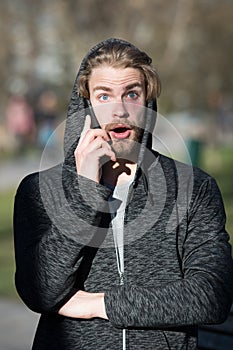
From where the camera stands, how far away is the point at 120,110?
1997 millimetres

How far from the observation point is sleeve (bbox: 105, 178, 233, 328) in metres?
1.96

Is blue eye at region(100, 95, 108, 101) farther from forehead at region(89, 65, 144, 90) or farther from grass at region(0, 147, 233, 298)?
grass at region(0, 147, 233, 298)

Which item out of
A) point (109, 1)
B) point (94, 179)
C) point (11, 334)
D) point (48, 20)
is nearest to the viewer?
point (94, 179)

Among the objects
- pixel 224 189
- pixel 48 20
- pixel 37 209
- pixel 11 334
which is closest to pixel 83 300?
pixel 37 209

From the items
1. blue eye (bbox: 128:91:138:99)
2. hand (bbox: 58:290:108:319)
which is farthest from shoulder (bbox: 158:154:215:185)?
hand (bbox: 58:290:108:319)

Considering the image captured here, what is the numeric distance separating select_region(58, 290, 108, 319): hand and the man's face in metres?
0.39

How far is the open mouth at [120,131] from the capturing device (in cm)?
200

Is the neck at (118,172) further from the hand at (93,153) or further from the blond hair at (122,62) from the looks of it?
the blond hair at (122,62)

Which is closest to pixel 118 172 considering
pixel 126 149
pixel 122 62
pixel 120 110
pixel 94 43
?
pixel 126 149

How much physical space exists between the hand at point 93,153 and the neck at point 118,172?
0.09 metres

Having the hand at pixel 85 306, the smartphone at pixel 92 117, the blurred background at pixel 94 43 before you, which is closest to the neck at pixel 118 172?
the smartphone at pixel 92 117

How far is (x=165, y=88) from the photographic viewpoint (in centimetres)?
2730

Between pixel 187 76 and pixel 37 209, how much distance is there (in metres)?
26.5

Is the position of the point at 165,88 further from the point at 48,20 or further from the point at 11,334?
Result: the point at 11,334
